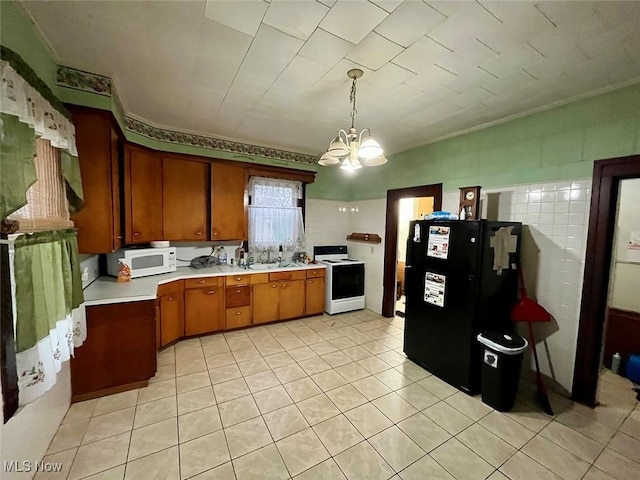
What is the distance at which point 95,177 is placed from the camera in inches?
84.3

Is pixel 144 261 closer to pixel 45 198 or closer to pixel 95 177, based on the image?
pixel 95 177

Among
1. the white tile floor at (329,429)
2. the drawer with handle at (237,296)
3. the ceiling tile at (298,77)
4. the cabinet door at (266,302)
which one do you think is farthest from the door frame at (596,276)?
the drawer with handle at (237,296)

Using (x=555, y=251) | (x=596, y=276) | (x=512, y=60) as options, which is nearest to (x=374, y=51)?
(x=512, y=60)

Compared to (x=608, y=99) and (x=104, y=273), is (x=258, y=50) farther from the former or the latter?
(x=104, y=273)

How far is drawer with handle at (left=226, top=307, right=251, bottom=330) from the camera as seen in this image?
3.44 meters

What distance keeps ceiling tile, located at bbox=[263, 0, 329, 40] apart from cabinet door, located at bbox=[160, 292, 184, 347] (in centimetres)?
276

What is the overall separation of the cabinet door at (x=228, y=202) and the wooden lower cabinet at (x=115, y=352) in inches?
60.0

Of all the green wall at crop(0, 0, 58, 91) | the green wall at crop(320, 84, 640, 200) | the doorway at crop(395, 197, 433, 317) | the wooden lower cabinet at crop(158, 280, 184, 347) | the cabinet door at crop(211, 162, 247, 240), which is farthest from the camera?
the doorway at crop(395, 197, 433, 317)

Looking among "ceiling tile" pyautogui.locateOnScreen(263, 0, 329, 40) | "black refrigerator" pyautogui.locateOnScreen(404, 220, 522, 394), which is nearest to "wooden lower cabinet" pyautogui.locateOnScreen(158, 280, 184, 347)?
"ceiling tile" pyautogui.locateOnScreen(263, 0, 329, 40)

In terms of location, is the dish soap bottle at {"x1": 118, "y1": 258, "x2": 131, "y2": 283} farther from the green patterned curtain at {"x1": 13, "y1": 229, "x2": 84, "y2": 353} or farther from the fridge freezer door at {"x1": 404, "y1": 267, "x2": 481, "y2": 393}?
the fridge freezer door at {"x1": 404, "y1": 267, "x2": 481, "y2": 393}

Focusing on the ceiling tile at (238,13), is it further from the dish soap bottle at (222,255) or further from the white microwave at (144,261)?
the dish soap bottle at (222,255)

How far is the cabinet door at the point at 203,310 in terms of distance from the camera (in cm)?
319

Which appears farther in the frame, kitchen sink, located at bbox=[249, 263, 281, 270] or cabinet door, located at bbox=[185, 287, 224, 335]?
kitchen sink, located at bbox=[249, 263, 281, 270]

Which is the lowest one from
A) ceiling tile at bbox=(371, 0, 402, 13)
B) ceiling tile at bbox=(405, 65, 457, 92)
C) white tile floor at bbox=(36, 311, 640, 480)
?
white tile floor at bbox=(36, 311, 640, 480)
